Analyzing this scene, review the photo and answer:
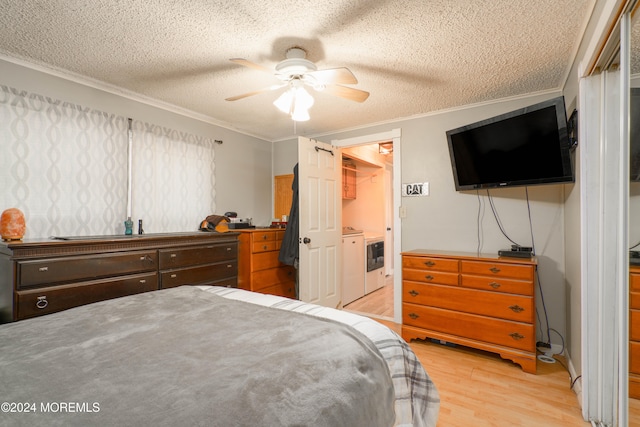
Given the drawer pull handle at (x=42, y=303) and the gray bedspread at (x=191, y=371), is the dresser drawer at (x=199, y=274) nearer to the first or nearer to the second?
the drawer pull handle at (x=42, y=303)

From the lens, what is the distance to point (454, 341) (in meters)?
2.66

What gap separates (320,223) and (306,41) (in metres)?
2.05

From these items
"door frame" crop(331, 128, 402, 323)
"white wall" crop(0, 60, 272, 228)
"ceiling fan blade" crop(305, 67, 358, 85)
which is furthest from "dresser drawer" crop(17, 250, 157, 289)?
"door frame" crop(331, 128, 402, 323)

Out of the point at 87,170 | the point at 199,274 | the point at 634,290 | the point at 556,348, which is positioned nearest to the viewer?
the point at 634,290

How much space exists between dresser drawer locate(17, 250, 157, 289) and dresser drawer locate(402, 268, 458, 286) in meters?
2.28

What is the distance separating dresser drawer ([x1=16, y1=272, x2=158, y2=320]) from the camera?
1803 mm

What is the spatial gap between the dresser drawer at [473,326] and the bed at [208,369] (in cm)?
149

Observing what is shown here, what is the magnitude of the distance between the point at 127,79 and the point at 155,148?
697mm

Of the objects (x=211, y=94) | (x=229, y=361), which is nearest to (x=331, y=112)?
(x=211, y=94)

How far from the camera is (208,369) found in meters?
0.85

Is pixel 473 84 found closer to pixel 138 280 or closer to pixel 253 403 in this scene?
pixel 253 403

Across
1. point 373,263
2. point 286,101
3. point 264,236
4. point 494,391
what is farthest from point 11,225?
point 373,263

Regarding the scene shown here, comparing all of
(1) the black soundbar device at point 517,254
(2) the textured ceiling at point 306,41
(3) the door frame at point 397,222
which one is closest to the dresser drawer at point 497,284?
(1) the black soundbar device at point 517,254

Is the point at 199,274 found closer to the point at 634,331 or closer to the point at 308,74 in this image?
the point at 308,74
